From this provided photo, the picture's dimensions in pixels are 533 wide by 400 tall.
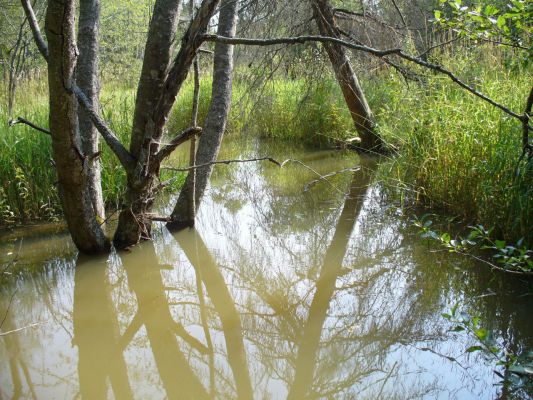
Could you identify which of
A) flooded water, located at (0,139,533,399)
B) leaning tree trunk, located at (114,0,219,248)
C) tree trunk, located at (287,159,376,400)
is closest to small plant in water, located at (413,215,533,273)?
flooded water, located at (0,139,533,399)

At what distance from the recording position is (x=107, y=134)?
12.8ft

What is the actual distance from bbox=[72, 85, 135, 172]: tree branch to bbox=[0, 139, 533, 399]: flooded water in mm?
754

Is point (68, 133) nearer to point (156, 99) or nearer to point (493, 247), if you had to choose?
point (156, 99)

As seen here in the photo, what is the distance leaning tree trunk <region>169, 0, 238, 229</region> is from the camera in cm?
470

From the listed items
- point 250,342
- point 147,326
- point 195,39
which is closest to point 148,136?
point 195,39

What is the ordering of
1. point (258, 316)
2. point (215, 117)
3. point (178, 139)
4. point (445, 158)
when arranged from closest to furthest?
point (258, 316), point (178, 139), point (445, 158), point (215, 117)

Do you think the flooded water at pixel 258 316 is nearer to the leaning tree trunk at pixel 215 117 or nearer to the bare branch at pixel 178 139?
the leaning tree trunk at pixel 215 117

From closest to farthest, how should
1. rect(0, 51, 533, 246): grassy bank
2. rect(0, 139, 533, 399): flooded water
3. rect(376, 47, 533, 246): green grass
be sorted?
rect(0, 139, 533, 399): flooded water, rect(376, 47, 533, 246): green grass, rect(0, 51, 533, 246): grassy bank

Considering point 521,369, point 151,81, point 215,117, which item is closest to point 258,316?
point 521,369

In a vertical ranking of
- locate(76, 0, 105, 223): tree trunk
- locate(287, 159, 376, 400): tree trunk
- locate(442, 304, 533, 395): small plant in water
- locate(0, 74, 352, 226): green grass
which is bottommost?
locate(287, 159, 376, 400): tree trunk

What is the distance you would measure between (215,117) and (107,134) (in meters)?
1.17

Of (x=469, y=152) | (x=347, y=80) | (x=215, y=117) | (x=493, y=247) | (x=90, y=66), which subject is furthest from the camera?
(x=347, y=80)

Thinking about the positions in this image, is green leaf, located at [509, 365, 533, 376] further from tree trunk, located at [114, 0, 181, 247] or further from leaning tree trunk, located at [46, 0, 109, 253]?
leaning tree trunk, located at [46, 0, 109, 253]

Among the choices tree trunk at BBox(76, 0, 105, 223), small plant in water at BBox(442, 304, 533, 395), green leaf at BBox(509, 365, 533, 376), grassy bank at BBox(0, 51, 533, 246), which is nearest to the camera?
green leaf at BBox(509, 365, 533, 376)
